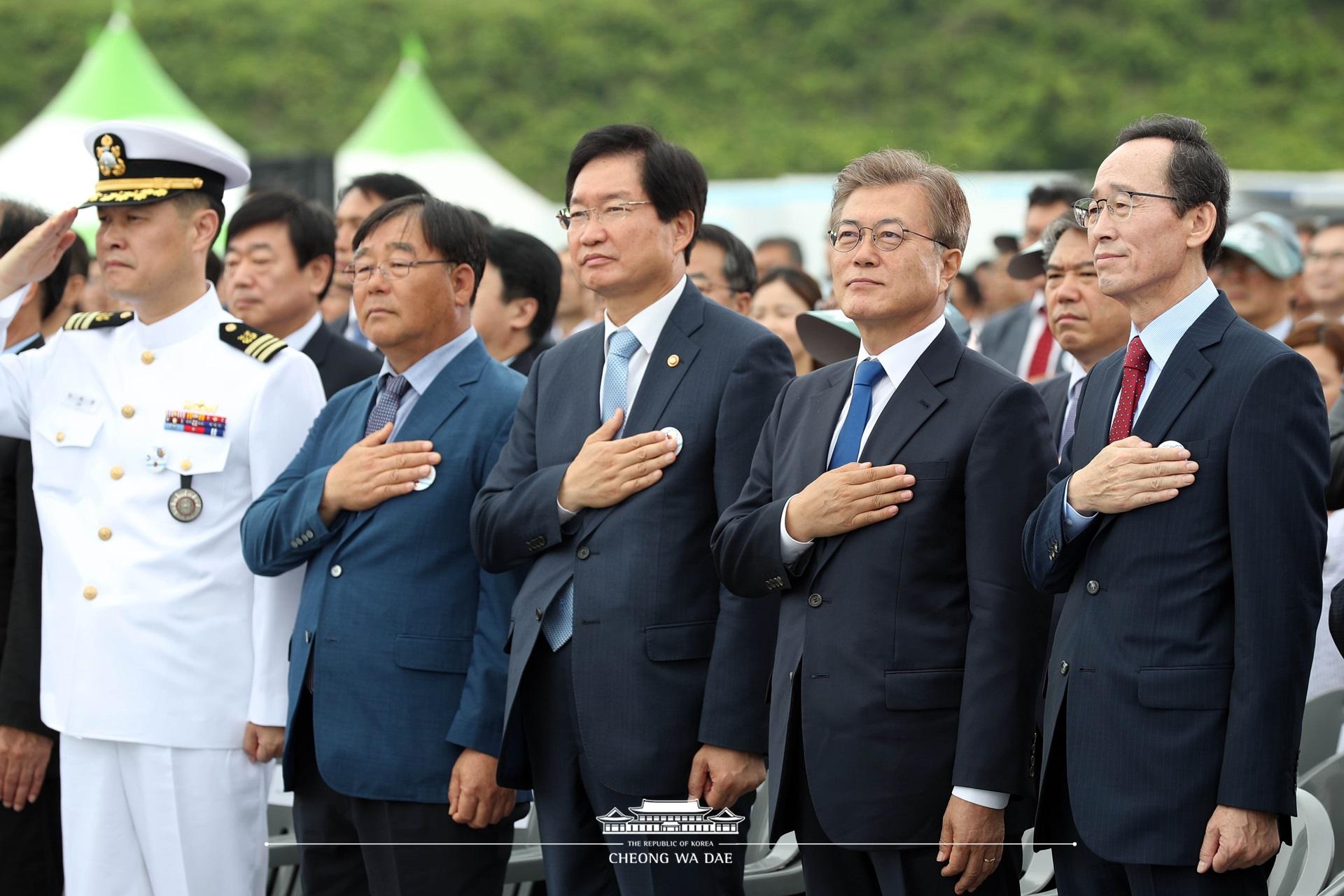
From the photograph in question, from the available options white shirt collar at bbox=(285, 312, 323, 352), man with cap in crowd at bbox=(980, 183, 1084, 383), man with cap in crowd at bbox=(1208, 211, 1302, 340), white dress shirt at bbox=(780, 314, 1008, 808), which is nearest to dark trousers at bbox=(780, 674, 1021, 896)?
white dress shirt at bbox=(780, 314, 1008, 808)

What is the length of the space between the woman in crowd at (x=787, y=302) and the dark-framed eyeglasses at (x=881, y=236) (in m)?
2.36

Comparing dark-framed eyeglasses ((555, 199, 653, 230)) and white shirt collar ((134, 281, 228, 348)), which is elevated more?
dark-framed eyeglasses ((555, 199, 653, 230))

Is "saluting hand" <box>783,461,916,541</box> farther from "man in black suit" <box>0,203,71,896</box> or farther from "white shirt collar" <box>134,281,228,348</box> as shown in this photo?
"man in black suit" <box>0,203,71,896</box>

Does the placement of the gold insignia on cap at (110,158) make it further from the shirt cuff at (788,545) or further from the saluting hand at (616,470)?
the shirt cuff at (788,545)

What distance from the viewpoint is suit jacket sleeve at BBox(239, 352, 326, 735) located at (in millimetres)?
3682

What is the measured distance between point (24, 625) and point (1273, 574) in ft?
9.38

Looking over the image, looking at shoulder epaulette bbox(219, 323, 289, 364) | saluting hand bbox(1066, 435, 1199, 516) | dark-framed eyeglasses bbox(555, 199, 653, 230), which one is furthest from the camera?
shoulder epaulette bbox(219, 323, 289, 364)

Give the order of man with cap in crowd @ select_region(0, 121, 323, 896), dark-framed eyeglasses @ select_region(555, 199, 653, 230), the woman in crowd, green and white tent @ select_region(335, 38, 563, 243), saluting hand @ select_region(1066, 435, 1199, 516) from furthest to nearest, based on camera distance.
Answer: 1. green and white tent @ select_region(335, 38, 563, 243)
2. the woman in crowd
3. man with cap in crowd @ select_region(0, 121, 323, 896)
4. dark-framed eyeglasses @ select_region(555, 199, 653, 230)
5. saluting hand @ select_region(1066, 435, 1199, 516)

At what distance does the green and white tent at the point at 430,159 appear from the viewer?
48.0 feet

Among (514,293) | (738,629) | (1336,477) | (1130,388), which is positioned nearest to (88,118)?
(514,293)

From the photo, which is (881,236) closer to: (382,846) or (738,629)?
(738,629)

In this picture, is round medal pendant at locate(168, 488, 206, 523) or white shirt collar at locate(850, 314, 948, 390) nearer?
white shirt collar at locate(850, 314, 948, 390)

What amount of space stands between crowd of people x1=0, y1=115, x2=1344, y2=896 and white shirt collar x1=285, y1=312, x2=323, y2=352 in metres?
0.76

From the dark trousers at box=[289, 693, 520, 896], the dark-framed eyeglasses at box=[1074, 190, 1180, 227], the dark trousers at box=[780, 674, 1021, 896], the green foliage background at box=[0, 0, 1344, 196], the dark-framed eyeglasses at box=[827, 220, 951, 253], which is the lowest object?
the dark trousers at box=[289, 693, 520, 896]
